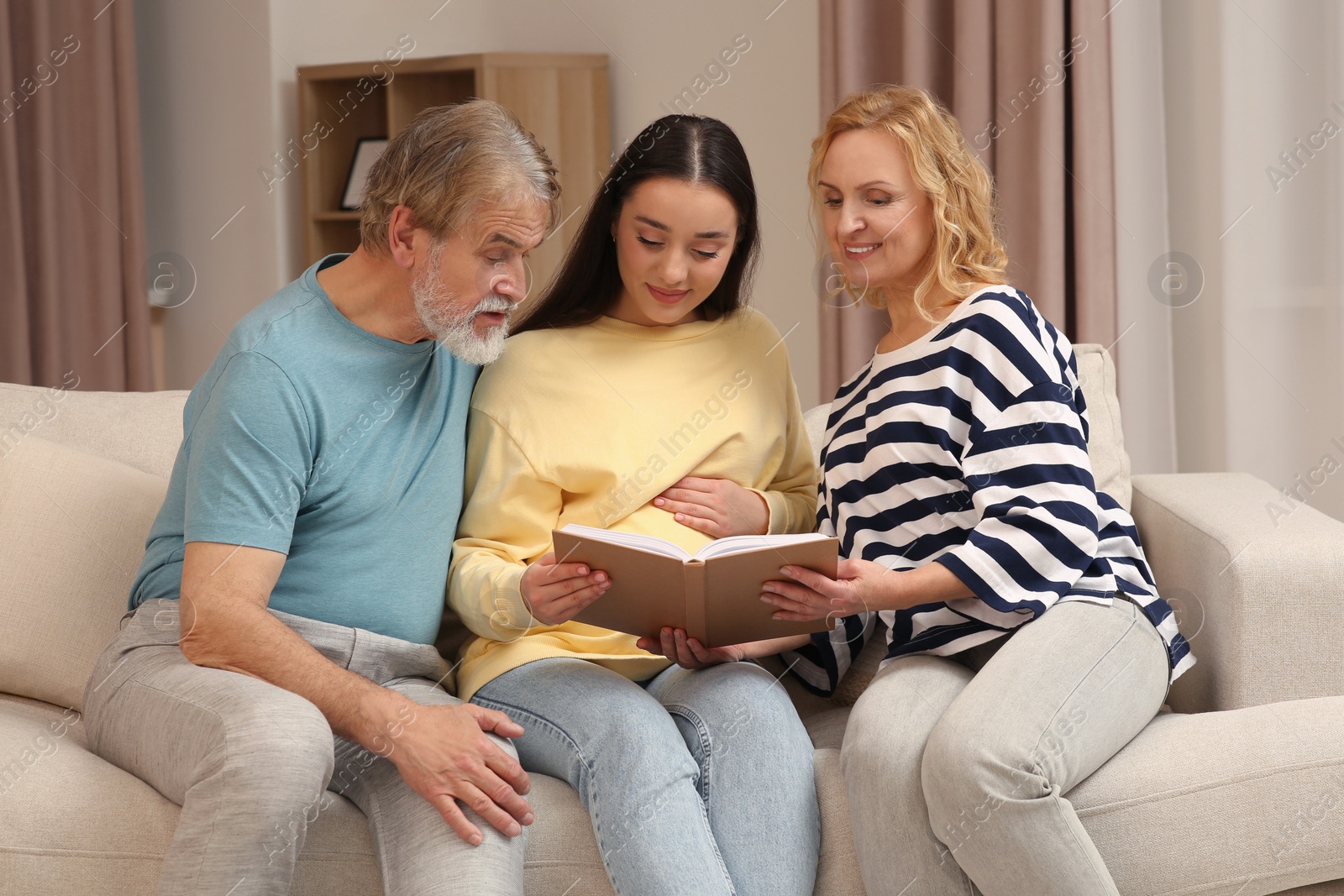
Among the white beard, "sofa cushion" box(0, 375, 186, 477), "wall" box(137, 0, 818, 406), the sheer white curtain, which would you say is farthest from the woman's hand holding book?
"wall" box(137, 0, 818, 406)

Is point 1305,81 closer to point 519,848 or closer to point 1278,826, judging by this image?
point 1278,826

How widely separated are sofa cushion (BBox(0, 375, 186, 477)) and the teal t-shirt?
1.17 ft

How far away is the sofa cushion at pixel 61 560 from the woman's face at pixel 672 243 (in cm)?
78

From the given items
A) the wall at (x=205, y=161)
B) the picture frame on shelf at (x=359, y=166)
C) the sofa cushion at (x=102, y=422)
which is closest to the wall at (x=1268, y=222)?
the sofa cushion at (x=102, y=422)

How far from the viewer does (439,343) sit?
1.52 metres

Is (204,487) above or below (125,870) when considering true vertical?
above

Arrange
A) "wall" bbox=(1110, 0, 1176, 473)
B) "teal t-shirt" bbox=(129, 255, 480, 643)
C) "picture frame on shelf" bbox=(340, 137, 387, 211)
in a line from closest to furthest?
"teal t-shirt" bbox=(129, 255, 480, 643)
"wall" bbox=(1110, 0, 1176, 473)
"picture frame on shelf" bbox=(340, 137, 387, 211)

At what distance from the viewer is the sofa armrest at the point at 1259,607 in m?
1.48

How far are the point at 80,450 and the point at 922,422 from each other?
4.03ft

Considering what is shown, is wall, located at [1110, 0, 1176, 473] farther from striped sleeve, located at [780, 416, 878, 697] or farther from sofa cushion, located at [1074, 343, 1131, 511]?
striped sleeve, located at [780, 416, 878, 697]

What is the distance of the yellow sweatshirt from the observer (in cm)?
150

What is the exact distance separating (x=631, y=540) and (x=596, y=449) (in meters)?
0.32

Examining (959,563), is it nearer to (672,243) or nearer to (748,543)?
(748,543)

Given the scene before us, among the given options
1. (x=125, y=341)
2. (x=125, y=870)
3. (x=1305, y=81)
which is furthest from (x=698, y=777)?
(x=125, y=341)
